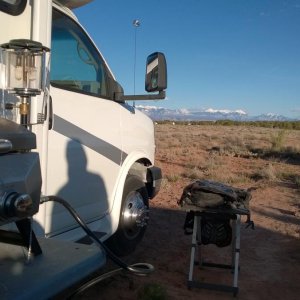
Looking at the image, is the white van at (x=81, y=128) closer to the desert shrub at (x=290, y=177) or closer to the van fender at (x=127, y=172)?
the van fender at (x=127, y=172)

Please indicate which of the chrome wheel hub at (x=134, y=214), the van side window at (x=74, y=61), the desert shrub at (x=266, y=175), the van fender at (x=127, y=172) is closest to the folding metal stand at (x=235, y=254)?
the chrome wheel hub at (x=134, y=214)

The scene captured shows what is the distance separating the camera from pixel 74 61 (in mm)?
3938

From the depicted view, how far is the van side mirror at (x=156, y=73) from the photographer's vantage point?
169 inches

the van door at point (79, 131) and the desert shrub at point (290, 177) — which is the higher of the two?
the van door at point (79, 131)

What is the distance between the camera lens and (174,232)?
6812 millimetres

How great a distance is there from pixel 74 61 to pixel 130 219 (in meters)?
1.74

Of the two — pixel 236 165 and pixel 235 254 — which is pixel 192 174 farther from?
pixel 235 254

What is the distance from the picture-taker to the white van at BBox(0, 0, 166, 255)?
2.80 meters

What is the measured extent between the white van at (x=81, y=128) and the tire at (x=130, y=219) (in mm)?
10

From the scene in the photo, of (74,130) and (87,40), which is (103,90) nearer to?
(87,40)

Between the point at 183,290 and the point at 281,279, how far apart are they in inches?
47.2

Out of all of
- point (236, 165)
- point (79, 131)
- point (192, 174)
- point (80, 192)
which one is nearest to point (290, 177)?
point (192, 174)

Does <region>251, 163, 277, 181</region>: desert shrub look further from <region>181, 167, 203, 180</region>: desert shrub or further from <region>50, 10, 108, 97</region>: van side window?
<region>50, 10, 108, 97</region>: van side window

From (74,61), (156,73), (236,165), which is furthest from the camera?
(236,165)
